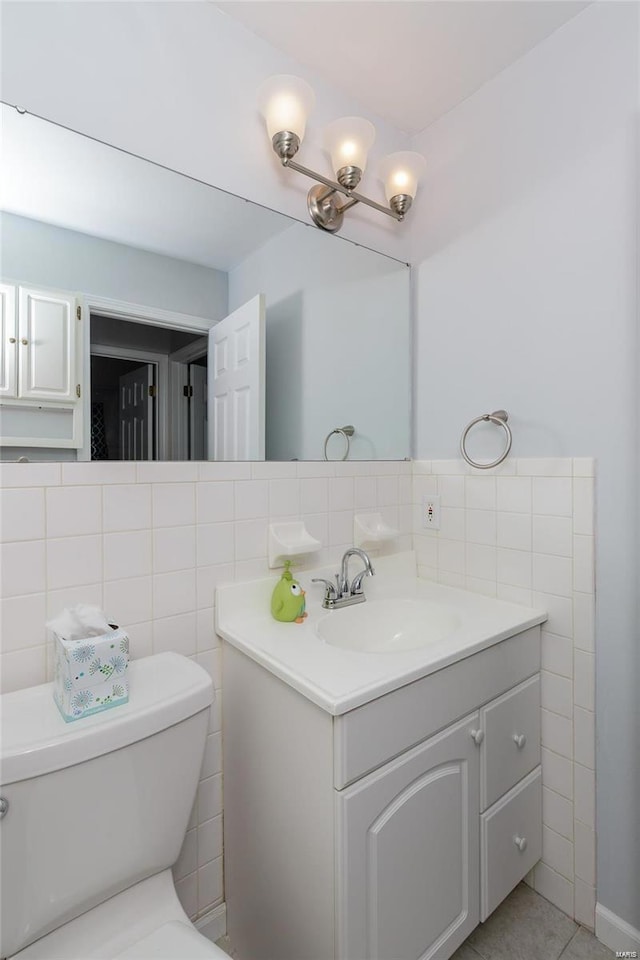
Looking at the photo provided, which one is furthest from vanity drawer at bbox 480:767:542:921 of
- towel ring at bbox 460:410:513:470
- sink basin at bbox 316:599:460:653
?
towel ring at bbox 460:410:513:470

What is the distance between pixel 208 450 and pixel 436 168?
1.25 metres

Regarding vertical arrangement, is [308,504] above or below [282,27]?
below

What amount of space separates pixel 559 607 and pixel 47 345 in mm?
1397

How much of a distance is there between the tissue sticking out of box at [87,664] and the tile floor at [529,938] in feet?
2.83

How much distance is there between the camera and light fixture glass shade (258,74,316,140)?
1.17 metres

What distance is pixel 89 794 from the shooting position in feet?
2.57

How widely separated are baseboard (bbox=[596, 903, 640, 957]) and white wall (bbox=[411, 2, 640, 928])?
0.02m

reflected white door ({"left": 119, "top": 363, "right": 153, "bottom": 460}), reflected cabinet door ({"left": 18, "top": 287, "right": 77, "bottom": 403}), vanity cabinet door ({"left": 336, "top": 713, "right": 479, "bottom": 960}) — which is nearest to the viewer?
vanity cabinet door ({"left": 336, "top": 713, "right": 479, "bottom": 960})

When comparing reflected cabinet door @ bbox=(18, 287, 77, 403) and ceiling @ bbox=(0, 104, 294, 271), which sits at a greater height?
ceiling @ bbox=(0, 104, 294, 271)

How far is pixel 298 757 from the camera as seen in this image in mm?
915

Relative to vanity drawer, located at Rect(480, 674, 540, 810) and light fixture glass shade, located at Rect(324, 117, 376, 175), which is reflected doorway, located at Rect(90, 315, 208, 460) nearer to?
light fixture glass shade, located at Rect(324, 117, 376, 175)

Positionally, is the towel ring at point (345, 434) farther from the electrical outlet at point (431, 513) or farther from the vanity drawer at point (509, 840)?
the vanity drawer at point (509, 840)

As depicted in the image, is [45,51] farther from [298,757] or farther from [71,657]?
[298,757]

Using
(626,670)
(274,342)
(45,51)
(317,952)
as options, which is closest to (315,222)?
(274,342)
